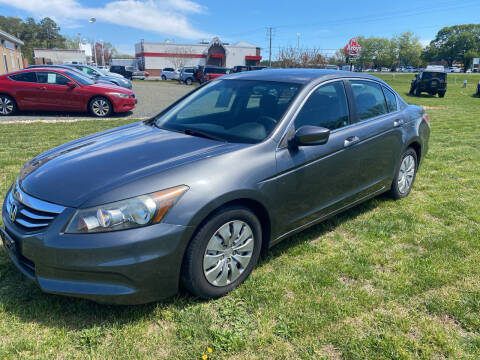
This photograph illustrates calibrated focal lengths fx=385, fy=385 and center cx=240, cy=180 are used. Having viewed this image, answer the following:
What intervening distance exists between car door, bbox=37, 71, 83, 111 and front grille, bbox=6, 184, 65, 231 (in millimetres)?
9847

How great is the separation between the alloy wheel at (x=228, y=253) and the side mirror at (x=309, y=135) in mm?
818

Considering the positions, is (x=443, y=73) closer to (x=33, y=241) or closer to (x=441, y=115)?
(x=441, y=115)

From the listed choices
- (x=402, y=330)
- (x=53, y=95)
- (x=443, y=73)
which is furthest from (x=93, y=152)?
(x=443, y=73)

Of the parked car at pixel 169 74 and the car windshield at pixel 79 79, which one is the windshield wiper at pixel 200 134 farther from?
the parked car at pixel 169 74

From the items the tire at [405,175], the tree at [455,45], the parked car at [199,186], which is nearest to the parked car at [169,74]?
the tire at [405,175]

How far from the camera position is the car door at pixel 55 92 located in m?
11.5

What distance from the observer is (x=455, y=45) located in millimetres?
114938

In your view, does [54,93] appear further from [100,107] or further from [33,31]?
[33,31]

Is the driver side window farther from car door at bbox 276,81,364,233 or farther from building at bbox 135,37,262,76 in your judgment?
building at bbox 135,37,262,76

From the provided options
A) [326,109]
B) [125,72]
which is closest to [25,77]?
[326,109]

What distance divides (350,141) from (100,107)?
32.1ft

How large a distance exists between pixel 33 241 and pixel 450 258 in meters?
3.40

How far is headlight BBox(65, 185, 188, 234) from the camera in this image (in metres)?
2.34

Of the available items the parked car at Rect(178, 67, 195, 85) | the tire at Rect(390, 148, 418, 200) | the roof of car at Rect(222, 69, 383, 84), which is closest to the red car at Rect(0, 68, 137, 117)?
the roof of car at Rect(222, 69, 383, 84)
